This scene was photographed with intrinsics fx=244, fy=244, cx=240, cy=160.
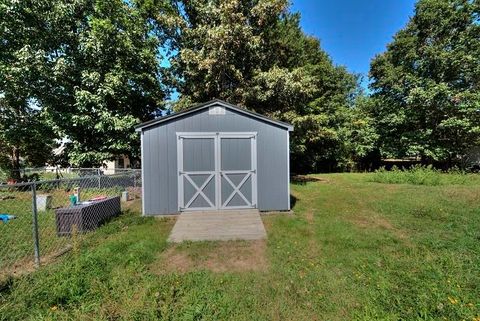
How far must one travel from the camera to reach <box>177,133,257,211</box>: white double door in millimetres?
6938

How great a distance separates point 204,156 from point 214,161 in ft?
1.05

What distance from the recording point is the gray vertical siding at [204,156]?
270 inches

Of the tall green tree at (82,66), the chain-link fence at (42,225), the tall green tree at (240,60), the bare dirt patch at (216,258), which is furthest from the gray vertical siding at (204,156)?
the tall green tree at (82,66)

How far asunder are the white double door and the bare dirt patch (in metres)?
2.20

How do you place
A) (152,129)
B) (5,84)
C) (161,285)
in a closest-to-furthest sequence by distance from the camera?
(161,285), (152,129), (5,84)

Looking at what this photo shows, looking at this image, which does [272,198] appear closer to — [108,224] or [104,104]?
[108,224]

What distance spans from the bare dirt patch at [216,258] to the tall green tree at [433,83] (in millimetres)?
16931

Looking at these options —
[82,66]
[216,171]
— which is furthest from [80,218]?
[82,66]

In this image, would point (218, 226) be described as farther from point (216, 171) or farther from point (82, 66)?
point (82, 66)

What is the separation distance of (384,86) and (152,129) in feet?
60.2

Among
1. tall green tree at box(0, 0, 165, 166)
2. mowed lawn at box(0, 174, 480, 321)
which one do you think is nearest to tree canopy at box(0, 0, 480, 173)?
tall green tree at box(0, 0, 165, 166)

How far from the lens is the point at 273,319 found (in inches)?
104

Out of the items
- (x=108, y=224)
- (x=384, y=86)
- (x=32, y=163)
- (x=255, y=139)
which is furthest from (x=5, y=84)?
(x=384, y=86)

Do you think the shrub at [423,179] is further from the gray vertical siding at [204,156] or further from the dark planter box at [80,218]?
the dark planter box at [80,218]
